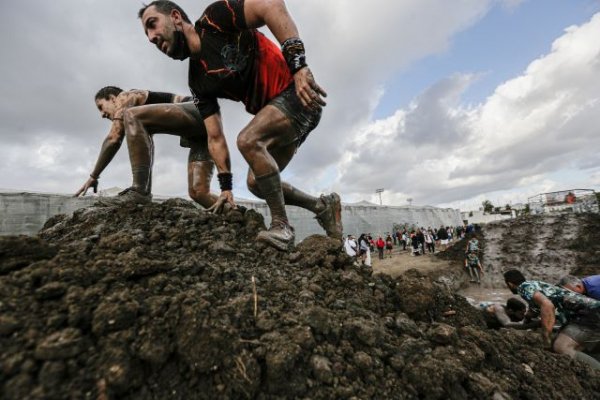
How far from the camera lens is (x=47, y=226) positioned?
8.50 ft

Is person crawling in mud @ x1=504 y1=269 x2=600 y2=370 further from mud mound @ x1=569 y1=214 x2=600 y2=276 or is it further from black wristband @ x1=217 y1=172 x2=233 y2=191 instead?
mud mound @ x1=569 y1=214 x2=600 y2=276

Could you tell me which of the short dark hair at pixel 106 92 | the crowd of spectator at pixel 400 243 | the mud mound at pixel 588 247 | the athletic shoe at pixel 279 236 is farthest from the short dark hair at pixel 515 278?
the mud mound at pixel 588 247

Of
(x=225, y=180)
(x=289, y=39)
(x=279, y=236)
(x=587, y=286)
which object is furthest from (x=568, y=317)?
(x=289, y=39)

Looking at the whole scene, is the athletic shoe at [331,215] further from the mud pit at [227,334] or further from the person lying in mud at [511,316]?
the person lying in mud at [511,316]

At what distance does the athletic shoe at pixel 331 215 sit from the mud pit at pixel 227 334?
1.11 meters

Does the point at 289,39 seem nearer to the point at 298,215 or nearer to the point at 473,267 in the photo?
the point at 473,267

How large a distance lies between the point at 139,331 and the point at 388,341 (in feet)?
3.33

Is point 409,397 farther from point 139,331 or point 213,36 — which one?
point 213,36

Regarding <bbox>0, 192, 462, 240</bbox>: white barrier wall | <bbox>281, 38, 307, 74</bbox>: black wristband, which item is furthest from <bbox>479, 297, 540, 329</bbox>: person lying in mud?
<bbox>0, 192, 462, 240</bbox>: white barrier wall

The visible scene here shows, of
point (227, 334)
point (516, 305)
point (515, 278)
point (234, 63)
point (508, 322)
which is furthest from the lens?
point (516, 305)

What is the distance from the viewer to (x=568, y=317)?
139 inches

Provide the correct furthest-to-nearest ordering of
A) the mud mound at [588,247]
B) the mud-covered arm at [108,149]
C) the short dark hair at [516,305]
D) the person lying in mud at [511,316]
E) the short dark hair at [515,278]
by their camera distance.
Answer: the mud mound at [588,247]
the short dark hair at [516,305]
the short dark hair at [515,278]
the person lying in mud at [511,316]
the mud-covered arm at [108,149]

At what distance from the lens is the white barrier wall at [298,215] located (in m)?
7.92

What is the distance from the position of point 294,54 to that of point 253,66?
0.47 metres
